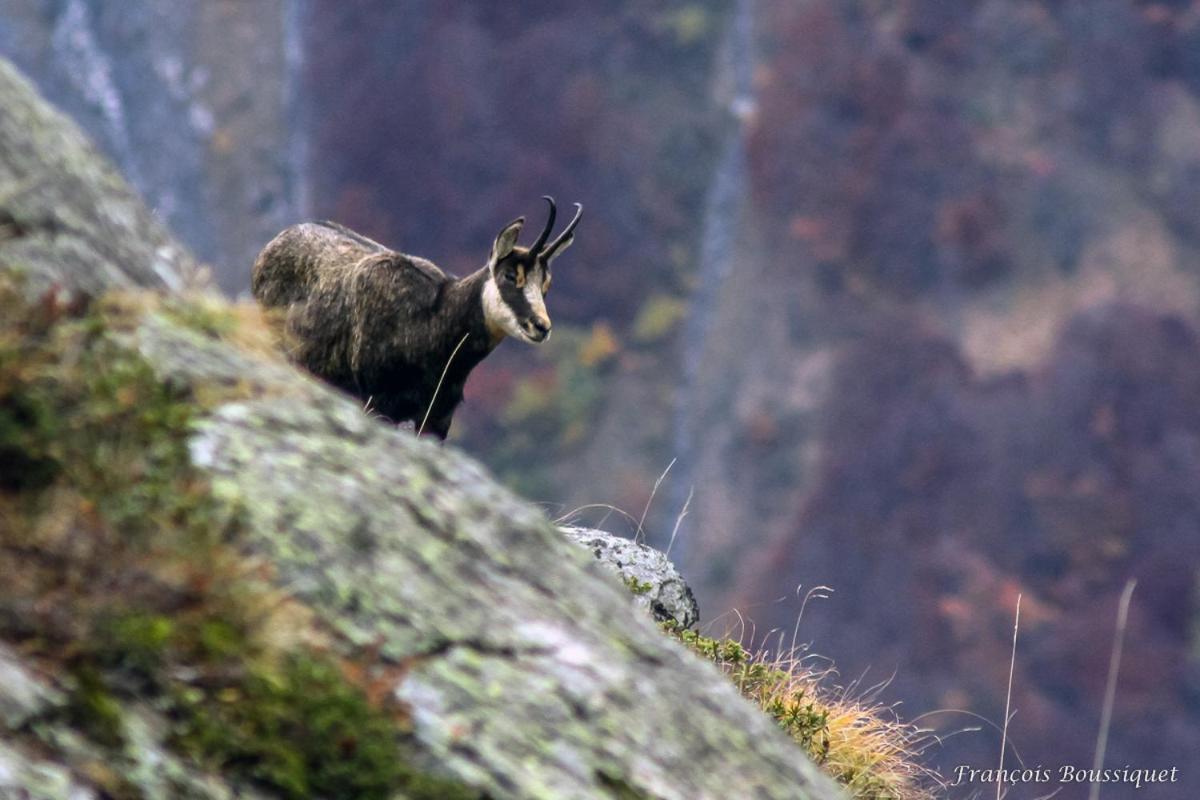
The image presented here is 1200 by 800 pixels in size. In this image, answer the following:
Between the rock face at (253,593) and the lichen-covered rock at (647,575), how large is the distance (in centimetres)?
293

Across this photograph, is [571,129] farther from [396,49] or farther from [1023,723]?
[1023,723]

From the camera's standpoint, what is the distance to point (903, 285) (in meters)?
60.1

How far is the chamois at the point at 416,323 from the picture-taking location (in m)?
10.2

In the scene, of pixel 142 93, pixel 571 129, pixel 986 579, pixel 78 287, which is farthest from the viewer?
pixel 142 93

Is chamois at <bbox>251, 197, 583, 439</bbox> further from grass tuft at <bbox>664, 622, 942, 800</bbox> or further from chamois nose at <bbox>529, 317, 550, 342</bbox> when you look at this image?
grass tuft at <bbox>664, 622, 942, 800</bbox>

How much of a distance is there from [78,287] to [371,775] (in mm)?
2138

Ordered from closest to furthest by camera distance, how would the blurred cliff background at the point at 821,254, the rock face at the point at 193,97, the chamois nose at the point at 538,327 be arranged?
the chamois nose at the point at 538,327 < the blurred cliff background at the point at 821,254 < the rock face at the point at 193,97

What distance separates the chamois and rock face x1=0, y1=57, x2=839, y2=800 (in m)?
4.11

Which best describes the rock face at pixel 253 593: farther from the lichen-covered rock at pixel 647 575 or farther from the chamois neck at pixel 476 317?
the chamois neck at pixel 476 317

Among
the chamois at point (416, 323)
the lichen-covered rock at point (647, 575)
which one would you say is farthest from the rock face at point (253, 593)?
A: the chamois at point (416, 323)

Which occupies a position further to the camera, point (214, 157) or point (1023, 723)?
point (214, 157)

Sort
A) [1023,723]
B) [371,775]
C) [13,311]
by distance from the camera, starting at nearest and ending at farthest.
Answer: [371,775]
[13,311]
[1023,723]

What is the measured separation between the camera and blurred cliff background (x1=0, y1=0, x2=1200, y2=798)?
52812 millimetres

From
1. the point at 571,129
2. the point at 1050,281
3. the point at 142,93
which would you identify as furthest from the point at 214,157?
the point at 1050,281
